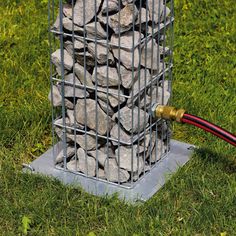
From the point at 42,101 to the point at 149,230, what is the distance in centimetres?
132

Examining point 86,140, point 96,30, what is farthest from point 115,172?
point 96,30

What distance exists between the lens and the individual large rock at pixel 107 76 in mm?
3584

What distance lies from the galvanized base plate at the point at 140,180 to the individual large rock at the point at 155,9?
2.41 ft

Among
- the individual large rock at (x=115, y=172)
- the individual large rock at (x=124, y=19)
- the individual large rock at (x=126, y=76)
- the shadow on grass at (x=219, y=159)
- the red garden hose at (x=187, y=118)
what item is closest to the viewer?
the individual large rock at (x=124, y=19)

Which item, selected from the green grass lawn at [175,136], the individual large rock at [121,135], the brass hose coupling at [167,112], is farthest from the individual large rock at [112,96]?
the green grass lawn at [175,136]

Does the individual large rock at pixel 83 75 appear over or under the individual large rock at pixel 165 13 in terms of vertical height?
under

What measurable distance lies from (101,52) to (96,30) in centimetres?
10

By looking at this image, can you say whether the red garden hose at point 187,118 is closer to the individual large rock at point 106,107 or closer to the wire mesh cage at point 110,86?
the wire mesh cage at point 110,86

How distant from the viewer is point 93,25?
139 inches

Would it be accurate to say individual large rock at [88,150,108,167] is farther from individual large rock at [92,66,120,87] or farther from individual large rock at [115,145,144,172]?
individual large rock at [92,66,120,87]

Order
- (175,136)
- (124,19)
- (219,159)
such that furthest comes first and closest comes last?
(175,136) → (219,159) → (124,19)

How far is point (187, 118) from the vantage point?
3734mm

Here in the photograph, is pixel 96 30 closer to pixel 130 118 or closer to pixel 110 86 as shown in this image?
pixel 110 86

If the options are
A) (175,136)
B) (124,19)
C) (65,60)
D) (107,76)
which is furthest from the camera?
(175,136)
